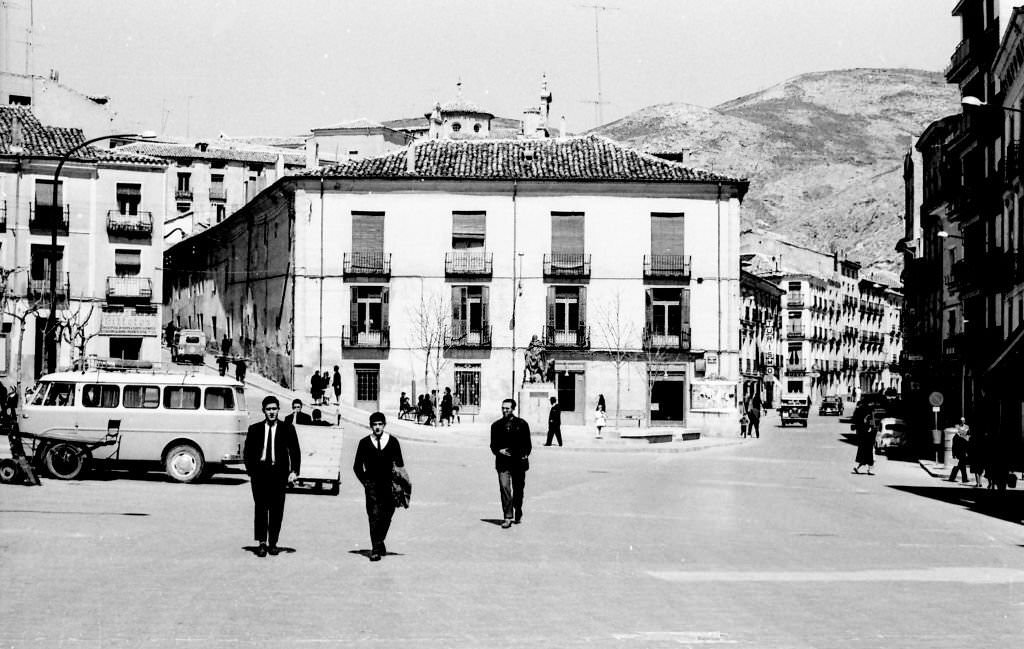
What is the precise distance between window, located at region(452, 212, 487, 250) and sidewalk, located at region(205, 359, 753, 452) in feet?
25.3

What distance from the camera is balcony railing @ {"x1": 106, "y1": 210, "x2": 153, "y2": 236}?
55.5m

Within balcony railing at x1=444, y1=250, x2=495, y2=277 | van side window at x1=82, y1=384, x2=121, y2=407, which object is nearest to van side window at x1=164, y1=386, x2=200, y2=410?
van side window at x1=82, y1=384, x2=121, y2=407

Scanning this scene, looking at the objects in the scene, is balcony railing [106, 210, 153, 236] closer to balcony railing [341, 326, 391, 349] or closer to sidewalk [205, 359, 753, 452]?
sidewalk [205, 359, 753, 452]

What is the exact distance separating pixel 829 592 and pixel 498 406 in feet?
140

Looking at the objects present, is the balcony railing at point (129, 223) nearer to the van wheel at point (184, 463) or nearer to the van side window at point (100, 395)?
the van side window at point (100, 395)

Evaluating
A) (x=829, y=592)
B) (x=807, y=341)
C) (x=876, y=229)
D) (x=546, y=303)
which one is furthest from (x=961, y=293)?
(x=876, y=229)

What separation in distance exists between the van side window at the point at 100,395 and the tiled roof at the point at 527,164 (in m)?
32.6

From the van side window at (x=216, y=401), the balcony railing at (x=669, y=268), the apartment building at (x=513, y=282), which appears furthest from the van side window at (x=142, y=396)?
the balcony railing at (x=669, y=268)

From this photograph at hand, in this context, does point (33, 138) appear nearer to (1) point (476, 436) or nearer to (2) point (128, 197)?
(2) point (128, 197)

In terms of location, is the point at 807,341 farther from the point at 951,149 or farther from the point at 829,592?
the point at 829,592

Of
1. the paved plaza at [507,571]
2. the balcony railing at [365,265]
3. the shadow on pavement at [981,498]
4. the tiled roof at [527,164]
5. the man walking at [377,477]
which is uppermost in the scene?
the tiled roof at [527,164]

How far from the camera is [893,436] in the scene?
4328 centimetres

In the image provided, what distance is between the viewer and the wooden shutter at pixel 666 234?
55.9m

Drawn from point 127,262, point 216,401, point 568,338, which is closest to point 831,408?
point 568,338
